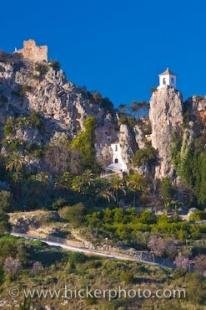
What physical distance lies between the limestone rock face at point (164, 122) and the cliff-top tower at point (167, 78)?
984mm

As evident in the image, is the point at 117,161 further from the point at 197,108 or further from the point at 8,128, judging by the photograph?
the point at 8,128

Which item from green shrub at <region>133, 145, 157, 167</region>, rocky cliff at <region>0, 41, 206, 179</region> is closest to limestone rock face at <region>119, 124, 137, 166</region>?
rocky cliff at <region>0, 41, 206, 179</region>

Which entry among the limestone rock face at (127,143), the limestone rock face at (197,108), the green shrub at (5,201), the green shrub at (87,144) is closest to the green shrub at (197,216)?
the limestone rock face at (127,143)

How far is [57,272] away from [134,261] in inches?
220

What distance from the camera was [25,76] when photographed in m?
94.8

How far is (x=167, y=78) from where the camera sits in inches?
3676

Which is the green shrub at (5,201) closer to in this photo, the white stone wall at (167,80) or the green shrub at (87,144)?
the green shrub at (87,144)

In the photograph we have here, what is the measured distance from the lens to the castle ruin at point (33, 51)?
97.6 meters

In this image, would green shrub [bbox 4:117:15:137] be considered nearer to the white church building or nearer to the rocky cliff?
the rocky cliff

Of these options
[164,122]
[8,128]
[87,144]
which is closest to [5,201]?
[8,128]

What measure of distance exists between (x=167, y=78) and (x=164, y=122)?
535cm

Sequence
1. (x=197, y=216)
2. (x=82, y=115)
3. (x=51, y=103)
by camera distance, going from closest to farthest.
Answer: (x=197, y=216), (x=82, y=115), (x=51, y=103)

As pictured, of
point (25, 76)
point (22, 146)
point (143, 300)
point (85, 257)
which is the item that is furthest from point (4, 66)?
point (143, 300)

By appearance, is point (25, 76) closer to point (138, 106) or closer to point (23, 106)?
point (23, 106)
